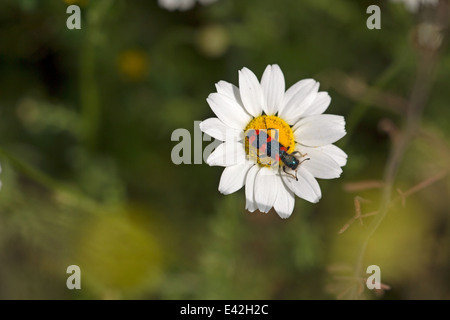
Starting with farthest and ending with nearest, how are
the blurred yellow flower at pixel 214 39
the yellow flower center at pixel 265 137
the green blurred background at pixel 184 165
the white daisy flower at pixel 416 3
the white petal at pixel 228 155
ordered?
the blurred yellow flower at pixel 214 39 → the green blurred background at pixel 184 165 → the white daisy flower at pixel 416 3 → the yellow flower center at pixel 265 137 → the white petal at pixel 228 155

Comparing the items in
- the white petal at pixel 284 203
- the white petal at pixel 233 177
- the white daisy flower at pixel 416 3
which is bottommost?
the white petal at pixel 284 203

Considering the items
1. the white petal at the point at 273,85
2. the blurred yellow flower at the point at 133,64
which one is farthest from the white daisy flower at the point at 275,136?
the blurred yellow flower at the point at 133,64

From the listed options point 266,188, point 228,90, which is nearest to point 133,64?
point 228,90

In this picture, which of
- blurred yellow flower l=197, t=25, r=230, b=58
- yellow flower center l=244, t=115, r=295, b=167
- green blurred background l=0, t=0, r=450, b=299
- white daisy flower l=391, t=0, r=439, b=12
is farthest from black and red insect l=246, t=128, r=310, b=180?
blurred yellow flower l=197, t=25, r=230, b=58

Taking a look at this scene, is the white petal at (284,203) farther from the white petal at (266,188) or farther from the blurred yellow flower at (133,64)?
the blurred yellow flower at (133,64)

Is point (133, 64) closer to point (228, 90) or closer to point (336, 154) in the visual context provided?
point (228, 90)

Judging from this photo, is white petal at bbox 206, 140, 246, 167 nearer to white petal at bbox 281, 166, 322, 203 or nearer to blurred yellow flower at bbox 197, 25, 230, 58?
white petal at bbox 281, 166, 322, 203
